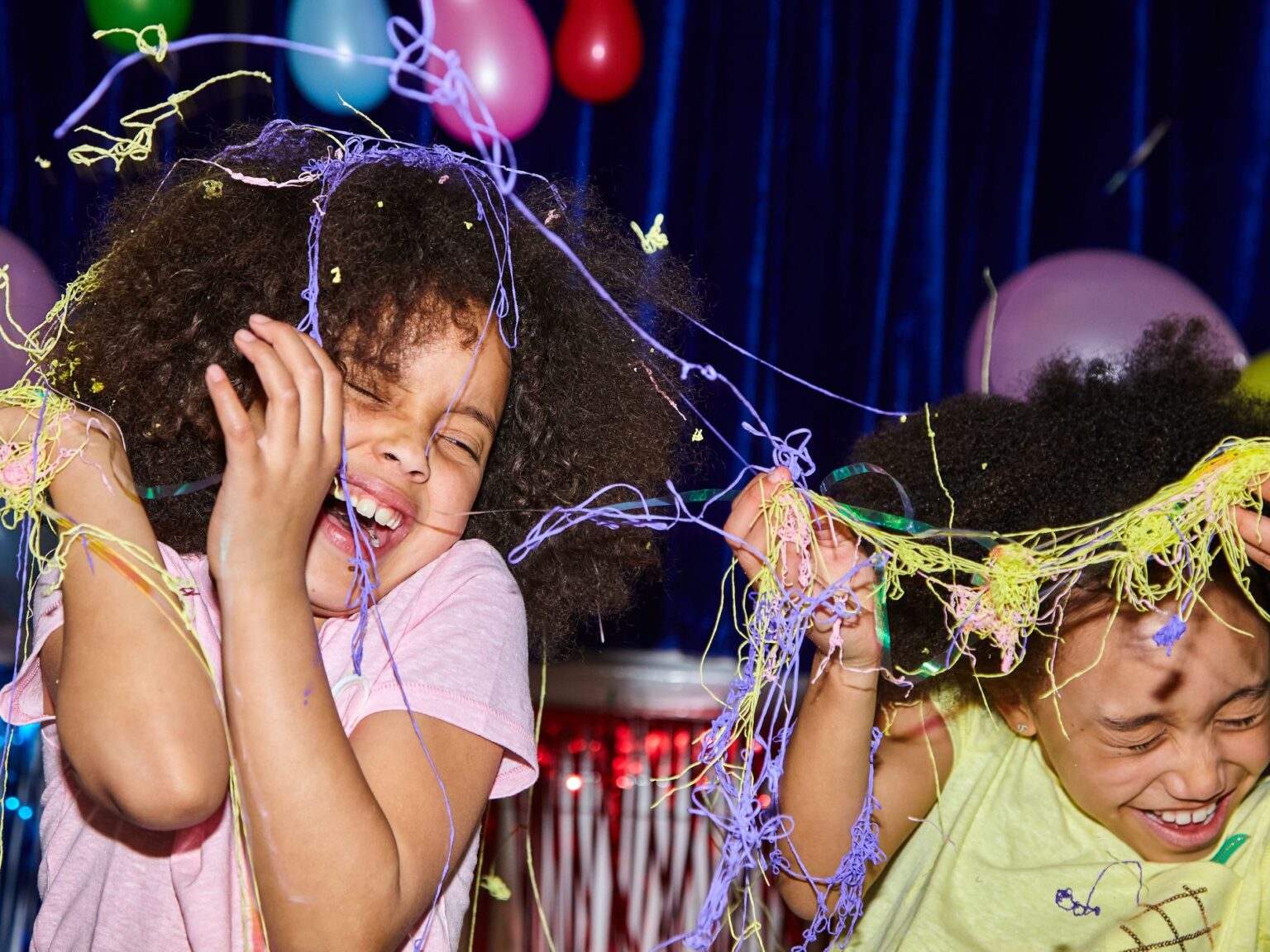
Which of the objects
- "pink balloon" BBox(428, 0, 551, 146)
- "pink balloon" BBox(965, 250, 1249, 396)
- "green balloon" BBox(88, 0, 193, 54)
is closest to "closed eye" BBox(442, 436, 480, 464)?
"pink balloon" BBox(965, 250, 1249, 396)

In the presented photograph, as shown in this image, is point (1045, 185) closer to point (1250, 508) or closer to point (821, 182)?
point (821, 182)

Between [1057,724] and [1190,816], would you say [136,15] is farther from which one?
[1190,816]

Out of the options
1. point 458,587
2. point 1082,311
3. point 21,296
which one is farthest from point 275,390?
point 1082,311

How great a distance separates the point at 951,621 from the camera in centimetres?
137

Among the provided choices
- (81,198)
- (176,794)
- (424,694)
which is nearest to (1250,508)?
(424,694)

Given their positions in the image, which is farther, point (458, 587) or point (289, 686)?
point (458, 587)

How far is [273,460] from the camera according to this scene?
893 millimetres

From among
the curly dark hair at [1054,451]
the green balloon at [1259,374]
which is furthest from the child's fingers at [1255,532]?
the green balloon at [1259,374]

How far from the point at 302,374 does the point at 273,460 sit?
2.6 inches

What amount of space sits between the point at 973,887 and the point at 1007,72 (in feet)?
6.78

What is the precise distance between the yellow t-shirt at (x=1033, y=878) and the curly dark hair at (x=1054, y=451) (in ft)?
0.38

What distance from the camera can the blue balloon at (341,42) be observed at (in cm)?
246

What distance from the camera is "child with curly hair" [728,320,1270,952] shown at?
4.13 feet

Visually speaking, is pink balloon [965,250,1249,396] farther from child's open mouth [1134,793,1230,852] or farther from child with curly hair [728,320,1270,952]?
child's open mouth [1134,793,1230,852]
